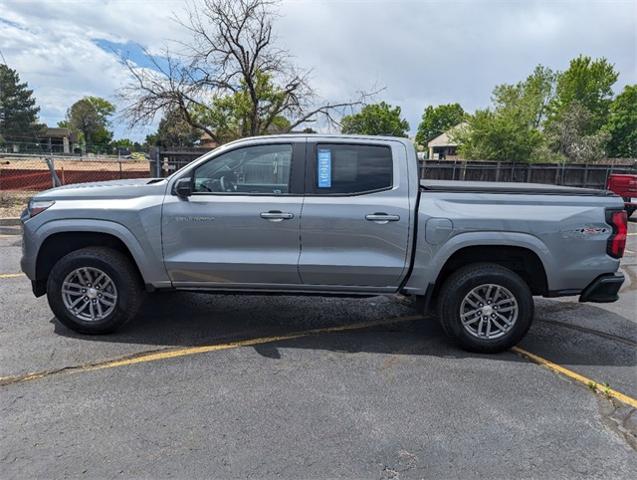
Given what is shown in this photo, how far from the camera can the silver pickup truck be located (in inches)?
158

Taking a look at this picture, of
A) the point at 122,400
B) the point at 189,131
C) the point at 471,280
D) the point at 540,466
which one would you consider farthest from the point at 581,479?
the point at 189,131

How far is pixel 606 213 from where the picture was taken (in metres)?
3.98

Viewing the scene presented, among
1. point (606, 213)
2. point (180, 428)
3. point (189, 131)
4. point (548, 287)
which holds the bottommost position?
point (180, 428)

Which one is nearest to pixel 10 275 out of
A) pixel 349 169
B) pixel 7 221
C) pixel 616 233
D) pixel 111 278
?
pixel 111 278

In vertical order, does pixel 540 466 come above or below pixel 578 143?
below

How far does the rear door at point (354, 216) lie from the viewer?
4031 mm

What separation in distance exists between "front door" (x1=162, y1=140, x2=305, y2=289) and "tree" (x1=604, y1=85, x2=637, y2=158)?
6084cm

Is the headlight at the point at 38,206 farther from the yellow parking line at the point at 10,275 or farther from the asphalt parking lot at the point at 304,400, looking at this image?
the yellow parking line at the point at 10,275

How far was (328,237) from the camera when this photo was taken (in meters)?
4.08

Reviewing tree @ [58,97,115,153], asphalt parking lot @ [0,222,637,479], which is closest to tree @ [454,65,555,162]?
asphalt parking lot @ [0,222,637,479]

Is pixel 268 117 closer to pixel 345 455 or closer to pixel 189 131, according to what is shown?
pixel 189 131

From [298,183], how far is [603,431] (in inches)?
117

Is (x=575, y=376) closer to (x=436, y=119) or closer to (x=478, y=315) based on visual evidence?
(x=478, y=315)

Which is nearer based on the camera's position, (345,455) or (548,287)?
(345,455)
